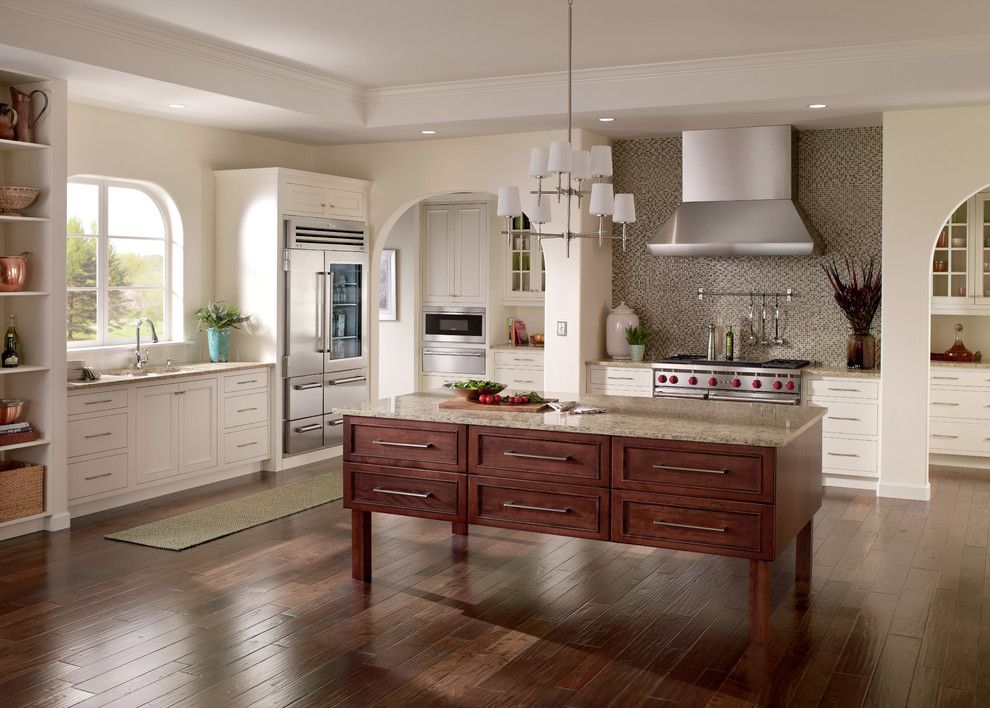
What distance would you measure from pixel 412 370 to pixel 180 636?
6123 mm

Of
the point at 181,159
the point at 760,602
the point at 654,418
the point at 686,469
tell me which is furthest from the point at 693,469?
the point at 181,159

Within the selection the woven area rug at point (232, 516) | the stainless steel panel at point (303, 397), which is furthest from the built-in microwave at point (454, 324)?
the woven area rug at point (232, 516)

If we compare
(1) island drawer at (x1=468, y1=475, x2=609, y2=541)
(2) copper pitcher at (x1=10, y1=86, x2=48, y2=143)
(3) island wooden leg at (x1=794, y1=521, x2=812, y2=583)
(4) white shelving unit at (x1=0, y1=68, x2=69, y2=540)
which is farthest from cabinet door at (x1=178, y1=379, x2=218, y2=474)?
(3) island wooden leg at (x1=794, y1=521, x2=812, y2=583)

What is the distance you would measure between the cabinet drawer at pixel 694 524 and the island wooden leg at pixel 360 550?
1.27 meters

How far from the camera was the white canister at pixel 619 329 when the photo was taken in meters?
7.92

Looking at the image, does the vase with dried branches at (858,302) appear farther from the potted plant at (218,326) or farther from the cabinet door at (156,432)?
the cabinet door at (156,432)

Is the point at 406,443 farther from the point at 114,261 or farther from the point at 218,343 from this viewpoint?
the point at 114,261

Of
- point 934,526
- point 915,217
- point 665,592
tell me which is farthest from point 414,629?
point 915,217

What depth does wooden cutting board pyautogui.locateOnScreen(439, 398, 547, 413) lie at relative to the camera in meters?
4.61

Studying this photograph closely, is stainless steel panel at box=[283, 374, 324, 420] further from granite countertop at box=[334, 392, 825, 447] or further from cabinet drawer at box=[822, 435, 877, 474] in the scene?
cabinet drawer at box=[822, 435, 877, 474]

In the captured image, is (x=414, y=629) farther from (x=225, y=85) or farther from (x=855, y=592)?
(x=225, y=85)

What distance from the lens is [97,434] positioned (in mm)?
A: 5973

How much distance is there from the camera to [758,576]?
156 inches

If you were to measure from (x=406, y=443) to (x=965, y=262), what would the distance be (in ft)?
18.2
